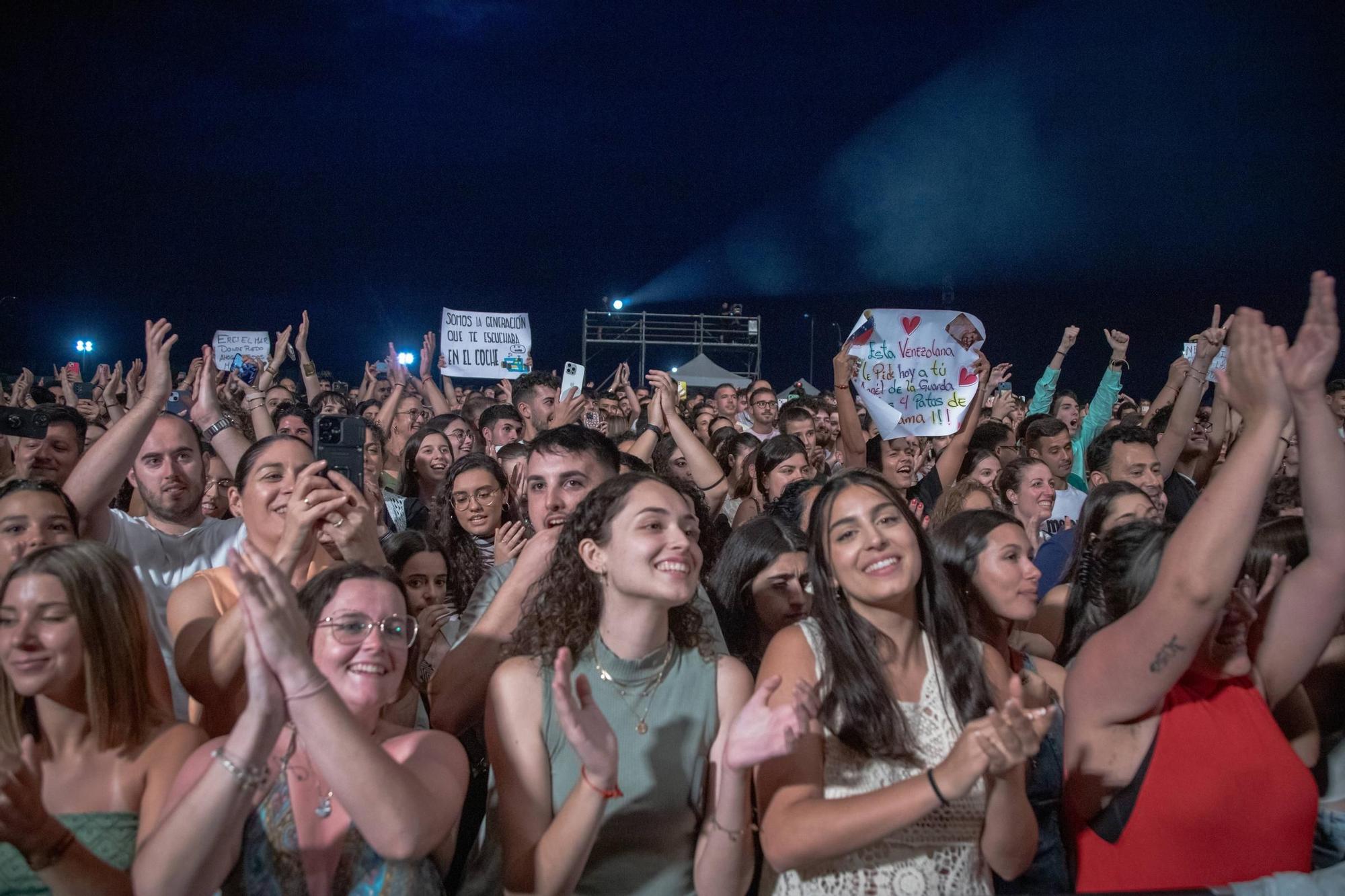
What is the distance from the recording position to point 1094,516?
3.78 metres

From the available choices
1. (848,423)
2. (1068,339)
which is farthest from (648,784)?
(1068,339)

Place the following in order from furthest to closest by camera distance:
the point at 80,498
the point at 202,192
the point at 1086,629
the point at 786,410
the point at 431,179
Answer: the point at 431,179 < the point at 202,192 < the point at 786,410 < the point at 80,498 < the point at 1086,629

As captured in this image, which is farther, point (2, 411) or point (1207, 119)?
point (1207, 119)

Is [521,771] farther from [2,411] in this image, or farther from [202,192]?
[202,192]

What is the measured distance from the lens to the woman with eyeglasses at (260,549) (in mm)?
2625

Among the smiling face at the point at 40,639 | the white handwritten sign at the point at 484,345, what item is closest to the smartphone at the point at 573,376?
the white handwritten sign at the point at 484,345

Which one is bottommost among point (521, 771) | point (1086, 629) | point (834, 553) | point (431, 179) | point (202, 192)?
point (521, 771)

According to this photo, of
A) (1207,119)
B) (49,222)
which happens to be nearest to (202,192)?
(49,222)

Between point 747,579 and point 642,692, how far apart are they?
44.2 inches

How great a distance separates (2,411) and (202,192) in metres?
32.2

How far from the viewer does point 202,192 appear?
104 feet

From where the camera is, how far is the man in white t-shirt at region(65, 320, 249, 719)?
11.1ft

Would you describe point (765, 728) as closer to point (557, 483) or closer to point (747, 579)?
point (747, 579)

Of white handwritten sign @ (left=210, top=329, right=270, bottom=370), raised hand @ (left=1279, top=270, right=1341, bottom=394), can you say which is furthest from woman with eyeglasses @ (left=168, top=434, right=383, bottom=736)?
white handwritten sign @ (left=210, top=329, right=270, bottom=370)
